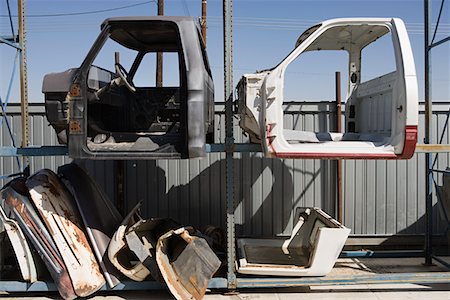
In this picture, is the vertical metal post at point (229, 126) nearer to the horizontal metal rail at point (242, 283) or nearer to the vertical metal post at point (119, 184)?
the horizontal metal rail at point (242, 283)

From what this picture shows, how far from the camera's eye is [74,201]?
477cm

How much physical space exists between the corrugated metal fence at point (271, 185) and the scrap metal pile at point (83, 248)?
155 cm

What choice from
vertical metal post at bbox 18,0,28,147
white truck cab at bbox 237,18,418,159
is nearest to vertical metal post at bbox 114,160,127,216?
vertical metal post at bbox 18,0,28,147

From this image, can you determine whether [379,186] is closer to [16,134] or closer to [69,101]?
[69,101]

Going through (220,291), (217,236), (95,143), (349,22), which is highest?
(349,22)

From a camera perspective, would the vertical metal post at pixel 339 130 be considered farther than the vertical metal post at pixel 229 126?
Yes

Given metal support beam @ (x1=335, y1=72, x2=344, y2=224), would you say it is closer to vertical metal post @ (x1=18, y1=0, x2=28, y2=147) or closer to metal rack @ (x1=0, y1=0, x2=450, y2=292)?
metal rack @ (x1=0, y1=0, x2=450, y2=292)

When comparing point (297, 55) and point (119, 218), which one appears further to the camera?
point (119, 218)

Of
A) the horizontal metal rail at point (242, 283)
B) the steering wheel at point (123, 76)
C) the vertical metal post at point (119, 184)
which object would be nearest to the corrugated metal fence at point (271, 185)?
the vertical metal post at point (119, 184)

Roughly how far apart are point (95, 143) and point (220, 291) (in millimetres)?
2160

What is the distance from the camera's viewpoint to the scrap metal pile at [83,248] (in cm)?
433

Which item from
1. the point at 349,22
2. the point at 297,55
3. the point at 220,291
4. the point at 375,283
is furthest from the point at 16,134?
the point at 375,283

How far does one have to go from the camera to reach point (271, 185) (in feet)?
20.8

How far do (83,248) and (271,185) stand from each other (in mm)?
2924
